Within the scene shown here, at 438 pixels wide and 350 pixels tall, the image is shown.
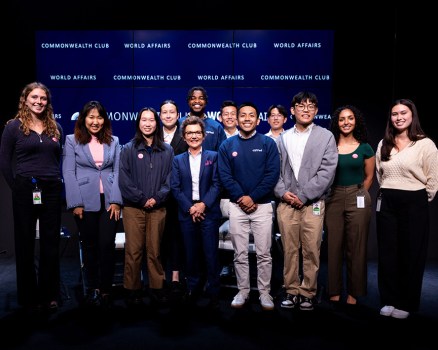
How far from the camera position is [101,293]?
3.54 m

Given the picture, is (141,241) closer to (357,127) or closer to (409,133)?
(357,127)

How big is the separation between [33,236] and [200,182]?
1390mm

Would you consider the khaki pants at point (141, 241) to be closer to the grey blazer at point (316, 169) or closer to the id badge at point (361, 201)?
the grey blazer at point (316, 169)

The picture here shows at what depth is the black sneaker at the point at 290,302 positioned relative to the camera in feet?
11.4

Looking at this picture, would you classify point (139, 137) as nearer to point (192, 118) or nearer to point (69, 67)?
point (192, 118)

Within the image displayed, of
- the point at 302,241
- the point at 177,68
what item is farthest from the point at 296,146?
the point at 177,68

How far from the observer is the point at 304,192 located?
340 cm

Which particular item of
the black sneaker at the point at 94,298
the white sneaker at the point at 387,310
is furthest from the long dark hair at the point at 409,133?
the black sneaker at the point at 94,298

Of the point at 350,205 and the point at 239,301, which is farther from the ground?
the point at 350,205

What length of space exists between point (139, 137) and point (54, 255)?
117cm

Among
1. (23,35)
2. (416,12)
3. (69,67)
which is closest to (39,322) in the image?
(69,67)

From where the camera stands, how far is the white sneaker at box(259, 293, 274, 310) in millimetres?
3422

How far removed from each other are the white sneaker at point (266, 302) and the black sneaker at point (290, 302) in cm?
11

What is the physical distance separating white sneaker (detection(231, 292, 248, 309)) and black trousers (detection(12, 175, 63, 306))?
57.4 inches
